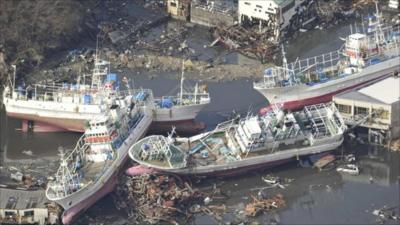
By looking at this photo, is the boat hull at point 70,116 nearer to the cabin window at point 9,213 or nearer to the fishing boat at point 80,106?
the fishing boat at point 80,106

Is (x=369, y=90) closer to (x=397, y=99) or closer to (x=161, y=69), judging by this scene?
(x=397, y=99)

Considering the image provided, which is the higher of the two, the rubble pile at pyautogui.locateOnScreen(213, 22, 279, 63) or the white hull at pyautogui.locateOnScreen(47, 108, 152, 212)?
the rubble pile at pyautogui.locateOnScreen(213, 22, 279, 63)

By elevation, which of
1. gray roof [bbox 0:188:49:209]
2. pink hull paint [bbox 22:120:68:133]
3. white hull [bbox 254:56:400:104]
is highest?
white hull [bbox 254:56:400:104]

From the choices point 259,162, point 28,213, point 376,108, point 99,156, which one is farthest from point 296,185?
point 28,213

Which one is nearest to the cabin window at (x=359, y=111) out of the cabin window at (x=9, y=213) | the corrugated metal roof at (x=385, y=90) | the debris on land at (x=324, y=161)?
the corrugated metal roof at (x=385, y=90)

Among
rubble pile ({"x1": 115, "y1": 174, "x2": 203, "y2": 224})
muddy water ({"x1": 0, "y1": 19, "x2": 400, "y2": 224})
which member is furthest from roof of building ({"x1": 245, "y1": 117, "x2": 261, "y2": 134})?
rubble pile ({"x1": 115, "y1": 174, "x2": 203, "y2": 224})

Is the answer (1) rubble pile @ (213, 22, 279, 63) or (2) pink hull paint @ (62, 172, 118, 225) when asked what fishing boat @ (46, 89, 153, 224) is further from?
(1) rubble pile @ (213, 22, 279, 63)

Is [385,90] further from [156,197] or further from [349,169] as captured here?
[156,197]
